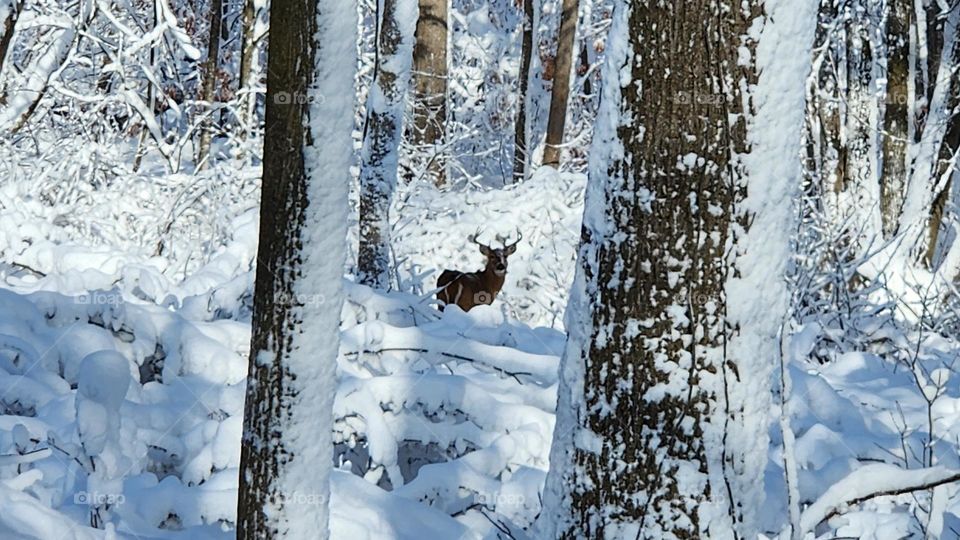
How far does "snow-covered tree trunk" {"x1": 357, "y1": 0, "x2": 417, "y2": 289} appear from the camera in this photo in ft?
25.6

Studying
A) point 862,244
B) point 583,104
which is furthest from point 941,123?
point 583,104

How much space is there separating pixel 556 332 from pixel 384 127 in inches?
82.8

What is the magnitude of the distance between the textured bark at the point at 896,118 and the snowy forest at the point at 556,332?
0.9 inches

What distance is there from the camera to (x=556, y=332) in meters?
6.82

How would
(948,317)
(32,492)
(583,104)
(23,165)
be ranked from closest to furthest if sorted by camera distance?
(32,492), (948,317), (23,165), (583,104)

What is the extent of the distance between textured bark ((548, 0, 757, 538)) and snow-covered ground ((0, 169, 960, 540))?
414mm

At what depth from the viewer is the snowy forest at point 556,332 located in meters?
2.60

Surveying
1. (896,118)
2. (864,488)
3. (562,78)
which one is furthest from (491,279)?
(562,78)

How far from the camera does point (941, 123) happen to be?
9.32m

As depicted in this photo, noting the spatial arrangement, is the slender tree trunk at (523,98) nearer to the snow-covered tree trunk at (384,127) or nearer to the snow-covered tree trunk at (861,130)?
the snow-covered tree trunk at (861,130)

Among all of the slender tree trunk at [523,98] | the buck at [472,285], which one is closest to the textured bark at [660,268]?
the buck at [472,285]

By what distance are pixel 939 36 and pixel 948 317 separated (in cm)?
404

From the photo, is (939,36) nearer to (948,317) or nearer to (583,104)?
(948,317)

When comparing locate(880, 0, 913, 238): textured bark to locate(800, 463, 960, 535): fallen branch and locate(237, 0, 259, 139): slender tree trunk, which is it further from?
locate(800, 463, 960, 535): fallen branch
